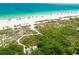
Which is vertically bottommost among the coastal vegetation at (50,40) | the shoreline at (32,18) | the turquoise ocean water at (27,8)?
the coastal vegetation at (50,40)

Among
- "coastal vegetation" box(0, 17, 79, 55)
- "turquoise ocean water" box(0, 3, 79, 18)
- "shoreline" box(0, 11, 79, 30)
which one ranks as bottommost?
"coastal vegetation" box(0, 17, 79, 55)

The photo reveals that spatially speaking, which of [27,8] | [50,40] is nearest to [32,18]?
[27,8]

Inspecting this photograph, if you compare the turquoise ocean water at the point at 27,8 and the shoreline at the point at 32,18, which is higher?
the turquoise ocean water at the point at 27,8

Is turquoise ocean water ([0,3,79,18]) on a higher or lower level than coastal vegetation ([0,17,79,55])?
higher

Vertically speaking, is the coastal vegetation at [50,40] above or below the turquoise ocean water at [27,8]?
below

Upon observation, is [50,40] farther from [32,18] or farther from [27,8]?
[27,8]

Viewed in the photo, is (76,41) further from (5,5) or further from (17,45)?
(5,5)

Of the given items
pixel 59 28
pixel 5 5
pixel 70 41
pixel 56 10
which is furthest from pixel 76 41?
pixel 5 5

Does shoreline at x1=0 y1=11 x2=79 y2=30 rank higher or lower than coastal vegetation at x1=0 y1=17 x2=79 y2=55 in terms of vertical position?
higher

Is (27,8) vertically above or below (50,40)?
above
